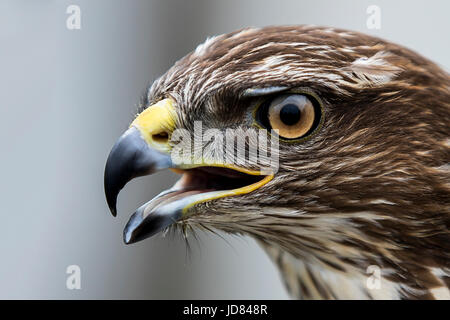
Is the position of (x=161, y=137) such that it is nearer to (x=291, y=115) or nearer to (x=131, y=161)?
(x=131, y=161)

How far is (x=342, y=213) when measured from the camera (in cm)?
191

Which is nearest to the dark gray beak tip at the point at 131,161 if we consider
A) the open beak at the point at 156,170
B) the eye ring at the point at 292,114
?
the open beak at the point at 156,170

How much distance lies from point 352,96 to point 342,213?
332 millimetres

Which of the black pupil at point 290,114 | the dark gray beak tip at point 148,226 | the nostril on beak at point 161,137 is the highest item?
the black pupil at point 290,114

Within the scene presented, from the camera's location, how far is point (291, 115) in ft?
5.89

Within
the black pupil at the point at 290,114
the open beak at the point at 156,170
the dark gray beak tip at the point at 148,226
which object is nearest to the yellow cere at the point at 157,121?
the open beak at the point at 156,170

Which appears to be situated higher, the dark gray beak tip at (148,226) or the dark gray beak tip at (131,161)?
the dark gray beak tip at (131,161)

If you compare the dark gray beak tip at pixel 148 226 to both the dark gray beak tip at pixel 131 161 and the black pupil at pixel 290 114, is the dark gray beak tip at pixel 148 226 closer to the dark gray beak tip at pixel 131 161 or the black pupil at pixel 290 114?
the dark gray beak tip at pixel 131 161

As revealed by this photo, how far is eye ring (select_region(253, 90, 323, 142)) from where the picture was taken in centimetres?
178

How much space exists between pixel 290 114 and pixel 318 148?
0.13 meters

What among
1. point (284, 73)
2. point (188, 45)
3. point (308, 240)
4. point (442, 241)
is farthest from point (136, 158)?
point (188, 45)

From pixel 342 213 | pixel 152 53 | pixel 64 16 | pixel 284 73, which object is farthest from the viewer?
pixel 152 53

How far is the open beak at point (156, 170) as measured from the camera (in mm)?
1796
